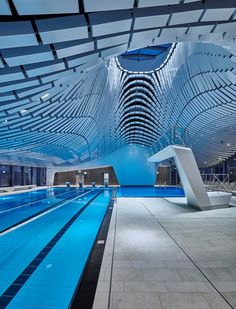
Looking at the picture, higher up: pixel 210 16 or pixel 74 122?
pixel 74 122

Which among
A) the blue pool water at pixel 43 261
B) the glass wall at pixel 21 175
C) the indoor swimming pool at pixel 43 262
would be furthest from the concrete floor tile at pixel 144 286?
the glass wall at pixel 21 175

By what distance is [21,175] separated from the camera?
34.1 m

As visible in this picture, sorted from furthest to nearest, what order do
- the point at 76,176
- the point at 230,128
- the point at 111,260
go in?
the point at 76,176
the point at 230,128
the point at 111,260

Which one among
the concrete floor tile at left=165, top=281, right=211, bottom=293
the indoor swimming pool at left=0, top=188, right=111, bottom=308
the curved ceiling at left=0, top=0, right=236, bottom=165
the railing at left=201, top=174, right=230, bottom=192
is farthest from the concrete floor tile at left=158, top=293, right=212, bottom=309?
the railing at left=201, top=174, right=230, bottom=192

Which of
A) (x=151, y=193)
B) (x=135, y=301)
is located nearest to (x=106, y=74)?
(x=151, y=193)

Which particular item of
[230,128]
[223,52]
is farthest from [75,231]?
[230,128]

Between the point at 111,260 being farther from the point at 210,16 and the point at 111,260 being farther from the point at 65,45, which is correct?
the point at 210,16

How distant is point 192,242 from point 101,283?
274 centimetres

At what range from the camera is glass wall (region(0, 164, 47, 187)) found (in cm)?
3025

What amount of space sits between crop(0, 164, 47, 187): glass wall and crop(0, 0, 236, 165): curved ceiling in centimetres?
527

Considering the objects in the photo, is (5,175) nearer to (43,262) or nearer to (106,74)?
(106,74)

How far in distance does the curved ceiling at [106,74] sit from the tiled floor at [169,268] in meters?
3.89

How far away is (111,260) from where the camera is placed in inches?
168

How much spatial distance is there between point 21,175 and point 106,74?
2169 centimetres
